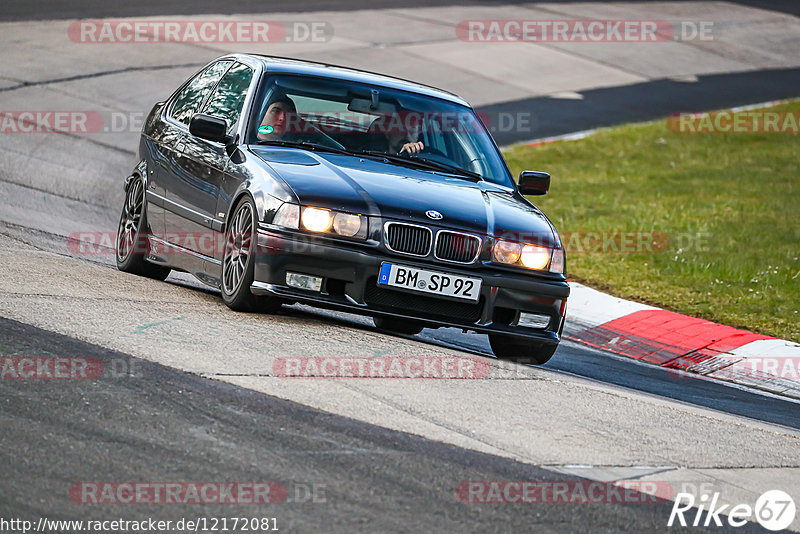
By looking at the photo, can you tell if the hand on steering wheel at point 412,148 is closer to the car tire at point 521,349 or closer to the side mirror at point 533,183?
the side mirror at point 533,183

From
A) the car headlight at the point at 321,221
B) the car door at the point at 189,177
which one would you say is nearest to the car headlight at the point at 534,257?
the car headlight at the point at 321,221

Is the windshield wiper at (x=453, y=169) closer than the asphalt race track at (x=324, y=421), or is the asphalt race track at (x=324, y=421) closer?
the asphalt race track at (x=324, y=421)

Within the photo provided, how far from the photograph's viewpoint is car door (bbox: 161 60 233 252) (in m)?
8.50

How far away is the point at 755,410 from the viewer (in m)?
8.38

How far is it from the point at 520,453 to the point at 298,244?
7.48 feet

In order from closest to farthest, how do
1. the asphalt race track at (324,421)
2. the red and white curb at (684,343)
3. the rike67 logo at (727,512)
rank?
the asphalt race track at (324,421), the rike67 logo at (727,512), the red and white curb at (684,343)

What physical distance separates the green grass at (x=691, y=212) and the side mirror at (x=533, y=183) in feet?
9.39

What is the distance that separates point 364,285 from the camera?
294 inches

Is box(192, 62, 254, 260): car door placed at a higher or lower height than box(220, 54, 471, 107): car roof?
lower

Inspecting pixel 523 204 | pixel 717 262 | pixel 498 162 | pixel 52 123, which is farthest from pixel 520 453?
pixel 52 123

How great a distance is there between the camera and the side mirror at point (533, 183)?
30.0 feet

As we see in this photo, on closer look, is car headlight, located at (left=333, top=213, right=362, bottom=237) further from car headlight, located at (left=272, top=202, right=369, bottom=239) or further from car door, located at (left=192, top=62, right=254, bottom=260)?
car door, located at (left=192, top=62, right=254, bottom=260)

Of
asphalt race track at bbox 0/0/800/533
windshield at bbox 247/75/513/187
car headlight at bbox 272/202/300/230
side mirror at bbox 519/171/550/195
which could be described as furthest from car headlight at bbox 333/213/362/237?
side mirror at bbox 519/171/550/195

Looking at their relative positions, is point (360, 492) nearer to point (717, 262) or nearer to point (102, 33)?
point (717, 262)
